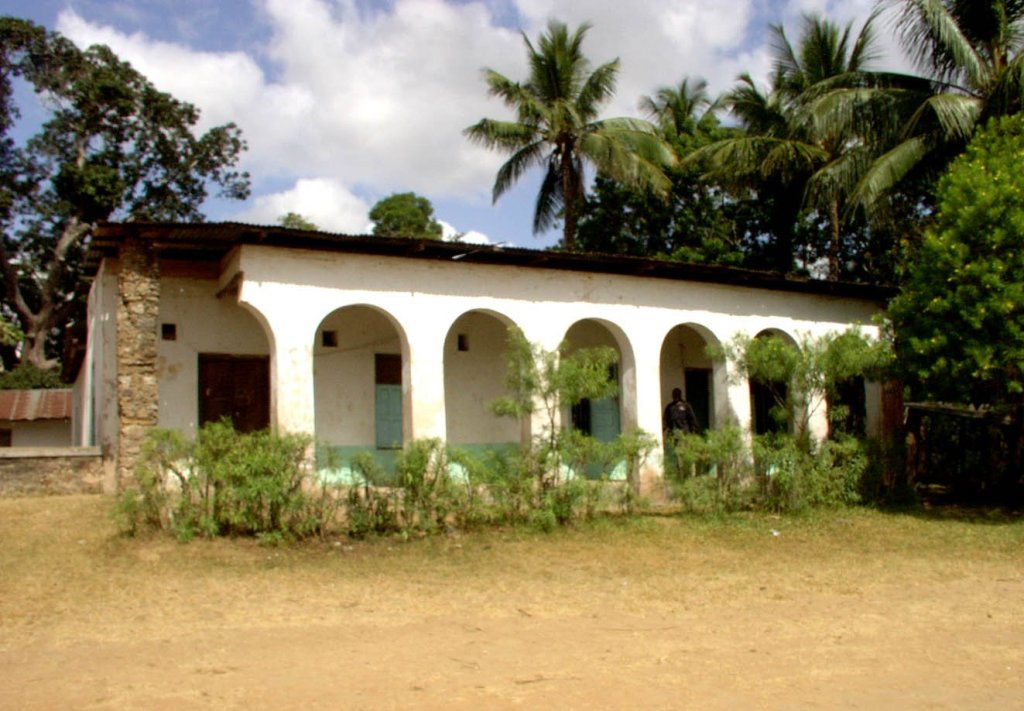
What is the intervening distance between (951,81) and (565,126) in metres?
9.30

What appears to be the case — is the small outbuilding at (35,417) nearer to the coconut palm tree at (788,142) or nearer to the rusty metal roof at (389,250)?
the rusty metal roof at (389,250)

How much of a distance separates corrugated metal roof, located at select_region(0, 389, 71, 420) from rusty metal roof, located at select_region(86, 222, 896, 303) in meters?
12.3

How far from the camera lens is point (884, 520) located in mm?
12055

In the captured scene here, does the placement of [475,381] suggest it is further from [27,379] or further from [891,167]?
[27,379]

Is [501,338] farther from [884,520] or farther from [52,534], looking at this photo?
[52,534]

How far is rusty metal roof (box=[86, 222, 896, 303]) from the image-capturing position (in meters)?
11.0

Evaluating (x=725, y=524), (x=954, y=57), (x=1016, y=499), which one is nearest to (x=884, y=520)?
(x=725, y=524)

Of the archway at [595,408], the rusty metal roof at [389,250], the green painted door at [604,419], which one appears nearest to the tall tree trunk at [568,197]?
the archway at [595,408]

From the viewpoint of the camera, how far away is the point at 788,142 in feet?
66.7

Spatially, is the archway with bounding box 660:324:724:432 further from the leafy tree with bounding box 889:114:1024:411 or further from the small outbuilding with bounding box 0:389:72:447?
the small outbuilding with bounding box 0:389:72:447

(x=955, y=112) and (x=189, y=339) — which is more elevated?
(x=955, y=112)

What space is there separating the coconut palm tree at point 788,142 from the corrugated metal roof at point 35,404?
1722 centimetres

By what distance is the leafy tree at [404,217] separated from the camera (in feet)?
105

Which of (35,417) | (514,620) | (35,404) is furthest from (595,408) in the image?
(35,404)
